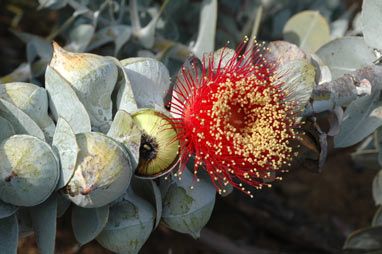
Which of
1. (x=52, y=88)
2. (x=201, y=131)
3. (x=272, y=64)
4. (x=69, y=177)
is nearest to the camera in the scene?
(x=69, y=177)

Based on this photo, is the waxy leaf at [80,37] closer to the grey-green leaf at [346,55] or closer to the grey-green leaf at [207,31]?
the grey-green leaf at [207,31]

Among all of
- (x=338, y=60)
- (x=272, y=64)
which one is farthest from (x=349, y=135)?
(x=272, y=64)

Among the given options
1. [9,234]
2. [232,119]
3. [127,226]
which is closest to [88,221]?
[127,226]

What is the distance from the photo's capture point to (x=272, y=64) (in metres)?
1.61

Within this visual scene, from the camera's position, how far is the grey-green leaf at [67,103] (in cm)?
126

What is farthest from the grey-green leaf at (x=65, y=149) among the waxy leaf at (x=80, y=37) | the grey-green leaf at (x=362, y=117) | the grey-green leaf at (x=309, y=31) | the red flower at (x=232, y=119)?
the grey-green leaf at (x=309, y=31)

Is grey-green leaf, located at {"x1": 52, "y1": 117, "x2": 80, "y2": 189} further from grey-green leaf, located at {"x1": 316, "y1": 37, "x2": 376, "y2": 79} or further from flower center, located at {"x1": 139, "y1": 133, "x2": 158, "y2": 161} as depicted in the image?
grey-green leaf, located at {"x1": 316, "y1": 37, "x2": 376, "y2": 79}

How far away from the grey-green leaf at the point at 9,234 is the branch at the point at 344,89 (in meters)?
1.03

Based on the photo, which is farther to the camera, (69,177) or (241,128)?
(241,128)

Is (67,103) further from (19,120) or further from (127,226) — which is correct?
(127,226)

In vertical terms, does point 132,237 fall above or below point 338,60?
below

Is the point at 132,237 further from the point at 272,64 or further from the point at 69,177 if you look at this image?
the point at 272,64

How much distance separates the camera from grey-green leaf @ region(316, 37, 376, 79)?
1.71 metres

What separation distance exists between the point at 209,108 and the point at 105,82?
373mm
